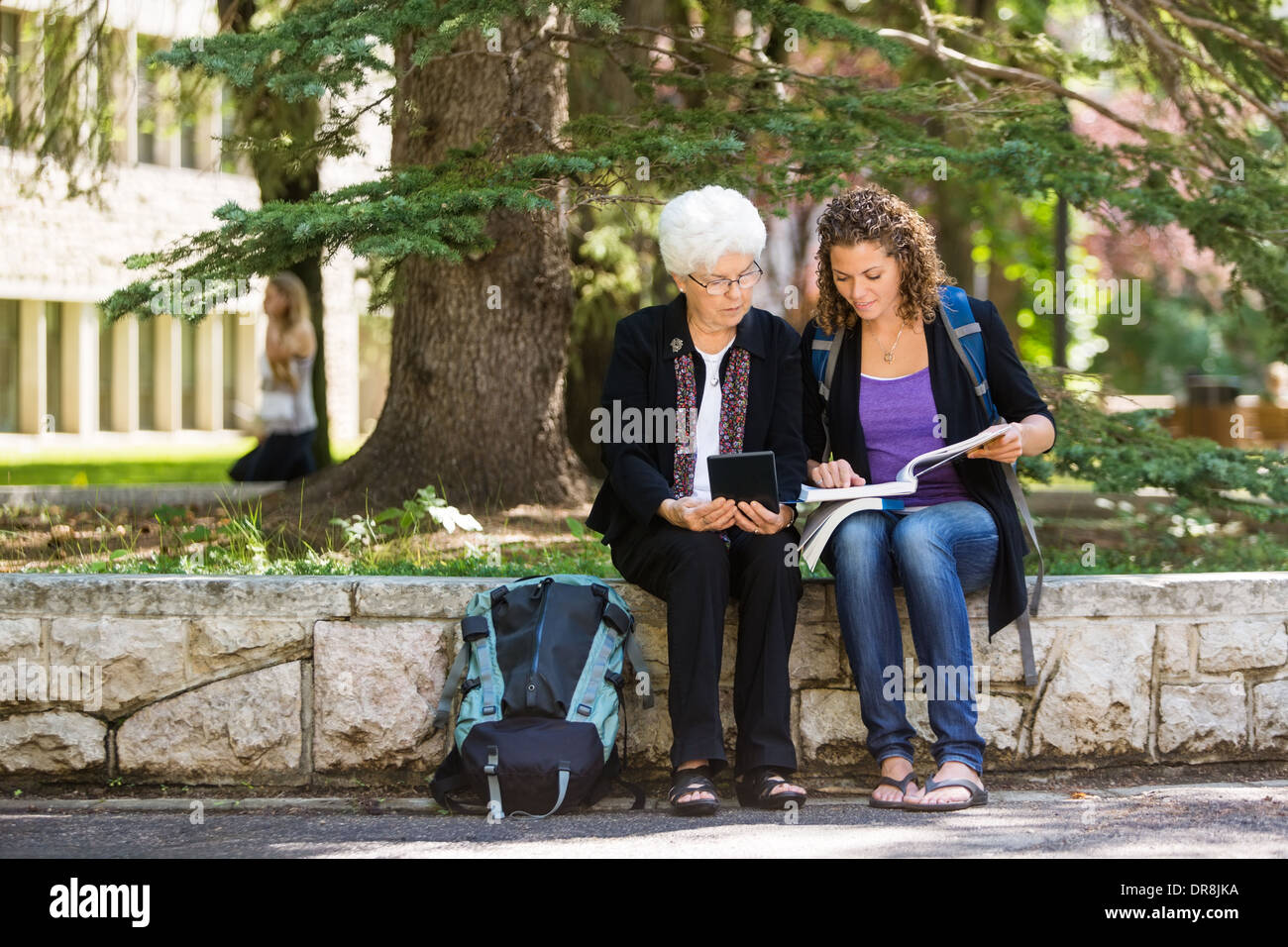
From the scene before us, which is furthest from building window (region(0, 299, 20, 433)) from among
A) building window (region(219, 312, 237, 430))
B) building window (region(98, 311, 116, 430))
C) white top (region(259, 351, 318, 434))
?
white top (region(259, 351, 318, 434))

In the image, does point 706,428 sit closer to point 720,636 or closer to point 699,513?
point 699,513

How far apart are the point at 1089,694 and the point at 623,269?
17.0ft

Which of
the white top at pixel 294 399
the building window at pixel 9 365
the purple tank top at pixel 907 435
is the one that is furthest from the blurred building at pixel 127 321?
the purple tank top at pixel 907 435

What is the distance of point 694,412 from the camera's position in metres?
4.64

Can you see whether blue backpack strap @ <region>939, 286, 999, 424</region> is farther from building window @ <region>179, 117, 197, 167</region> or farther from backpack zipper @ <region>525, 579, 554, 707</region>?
building window @ <region>179, 117, 197, 167</region>

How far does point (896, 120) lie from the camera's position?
6.07m

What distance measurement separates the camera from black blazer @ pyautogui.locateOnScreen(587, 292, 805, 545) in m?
4.55

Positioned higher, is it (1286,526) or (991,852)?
(1286,526)

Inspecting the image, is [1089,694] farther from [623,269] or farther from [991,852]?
[623,269]

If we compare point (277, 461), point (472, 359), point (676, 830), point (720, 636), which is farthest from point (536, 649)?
point (277, 461)

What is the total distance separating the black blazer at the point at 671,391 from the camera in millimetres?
4547

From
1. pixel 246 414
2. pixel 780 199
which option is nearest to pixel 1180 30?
pixel 780 199

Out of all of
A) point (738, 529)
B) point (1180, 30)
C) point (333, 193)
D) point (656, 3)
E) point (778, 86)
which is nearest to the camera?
point (738, 529)

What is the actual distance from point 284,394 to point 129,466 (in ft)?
28.0
